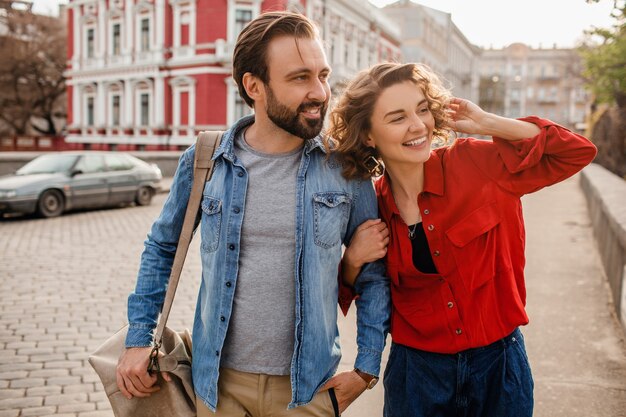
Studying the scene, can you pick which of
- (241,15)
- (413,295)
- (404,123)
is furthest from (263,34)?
(241,15)


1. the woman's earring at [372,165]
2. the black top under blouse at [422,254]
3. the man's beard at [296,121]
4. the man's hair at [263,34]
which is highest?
the man's hair at [263,34]

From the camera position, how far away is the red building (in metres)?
32.8

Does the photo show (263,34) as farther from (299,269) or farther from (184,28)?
A: (184,28)

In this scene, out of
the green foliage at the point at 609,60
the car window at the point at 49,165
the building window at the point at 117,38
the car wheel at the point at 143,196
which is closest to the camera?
the green foliage at the point at 609,60

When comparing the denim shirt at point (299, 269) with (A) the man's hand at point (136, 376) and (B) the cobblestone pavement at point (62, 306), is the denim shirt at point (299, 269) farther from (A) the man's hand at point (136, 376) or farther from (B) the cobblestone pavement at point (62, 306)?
(B) the cobblestone pavement at point (62, 306)

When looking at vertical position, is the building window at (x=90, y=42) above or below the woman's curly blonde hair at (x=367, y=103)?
above

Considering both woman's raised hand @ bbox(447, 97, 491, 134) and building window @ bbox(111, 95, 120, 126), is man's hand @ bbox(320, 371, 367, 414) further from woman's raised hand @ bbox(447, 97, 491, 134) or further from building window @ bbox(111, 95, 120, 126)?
building window @ bbox(111, 95, 120, 126)

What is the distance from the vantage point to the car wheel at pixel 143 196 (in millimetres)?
16438

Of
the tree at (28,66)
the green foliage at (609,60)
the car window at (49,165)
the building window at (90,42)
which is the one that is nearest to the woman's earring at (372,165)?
the green foliage at (609,60)

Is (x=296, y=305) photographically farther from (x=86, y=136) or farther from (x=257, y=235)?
(x=86, y=136)

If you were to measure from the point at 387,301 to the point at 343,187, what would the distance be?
1.55 ft

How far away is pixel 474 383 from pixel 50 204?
530 inches

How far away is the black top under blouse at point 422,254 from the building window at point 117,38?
37.8 meters

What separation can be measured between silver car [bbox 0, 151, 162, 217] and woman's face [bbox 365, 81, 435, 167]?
12.7m
